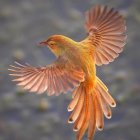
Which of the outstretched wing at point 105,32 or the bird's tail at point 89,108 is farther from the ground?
the outstretched wing at point 105,32

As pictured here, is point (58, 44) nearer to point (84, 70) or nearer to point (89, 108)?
point (84, 70)

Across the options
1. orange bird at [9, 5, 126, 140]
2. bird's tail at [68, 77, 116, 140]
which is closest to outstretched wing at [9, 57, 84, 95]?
orange bird at [9, 5, 126, 140]

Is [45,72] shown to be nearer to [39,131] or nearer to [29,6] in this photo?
[39,131]

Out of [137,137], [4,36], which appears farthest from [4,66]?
[137,137]

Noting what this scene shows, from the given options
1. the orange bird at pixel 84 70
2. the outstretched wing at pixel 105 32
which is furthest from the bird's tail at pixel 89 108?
the outstretched wing at pixel 105 32

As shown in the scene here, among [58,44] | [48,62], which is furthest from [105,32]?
[48,62]

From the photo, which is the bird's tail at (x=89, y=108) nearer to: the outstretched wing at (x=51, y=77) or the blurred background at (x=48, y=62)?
the outstretched wing at (x=51, y=77)
